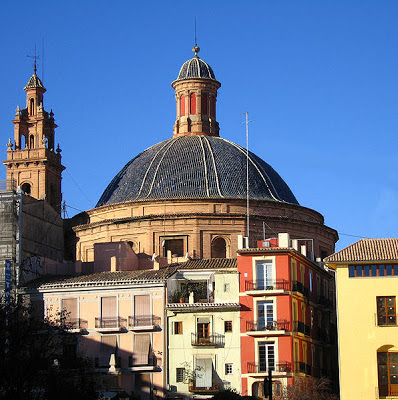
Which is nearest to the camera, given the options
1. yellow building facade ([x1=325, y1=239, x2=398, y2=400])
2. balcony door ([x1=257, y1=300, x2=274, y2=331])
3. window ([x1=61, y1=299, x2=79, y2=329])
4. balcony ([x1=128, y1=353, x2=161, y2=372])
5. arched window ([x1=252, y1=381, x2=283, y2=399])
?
yellow building facade ([x1=325, y1=239, x2=398, y2=400])

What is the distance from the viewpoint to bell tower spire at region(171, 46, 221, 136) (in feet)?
242

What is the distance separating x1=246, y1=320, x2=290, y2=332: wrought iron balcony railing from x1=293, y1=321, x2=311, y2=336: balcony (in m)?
0.61

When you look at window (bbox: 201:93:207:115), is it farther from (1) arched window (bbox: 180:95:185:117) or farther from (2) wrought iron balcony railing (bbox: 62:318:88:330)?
(2) wrought iron balcony railing (bbox: 62:318:88:330)

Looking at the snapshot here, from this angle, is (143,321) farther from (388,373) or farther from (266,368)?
(388,373)

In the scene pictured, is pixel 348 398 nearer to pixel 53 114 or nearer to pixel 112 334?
pixel 112 334

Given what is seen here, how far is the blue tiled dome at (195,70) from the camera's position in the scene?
245 ft

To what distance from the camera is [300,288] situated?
2085 inches

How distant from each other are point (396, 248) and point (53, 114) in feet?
94.9

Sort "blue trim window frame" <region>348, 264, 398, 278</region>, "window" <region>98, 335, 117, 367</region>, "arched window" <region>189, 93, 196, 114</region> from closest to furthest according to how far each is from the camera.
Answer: "blue trim window frame" <region>348, 264, 398, 278</region>
"window" <region>98, 335, 117, 367</region>
"arched window" <region>189, 93, 196, 114</region>

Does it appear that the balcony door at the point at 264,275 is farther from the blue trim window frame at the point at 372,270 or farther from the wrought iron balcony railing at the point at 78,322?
the wrought iron balcony railing at the point at 78,322

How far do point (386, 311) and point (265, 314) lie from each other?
520 cm

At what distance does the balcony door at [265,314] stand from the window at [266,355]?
68 cm

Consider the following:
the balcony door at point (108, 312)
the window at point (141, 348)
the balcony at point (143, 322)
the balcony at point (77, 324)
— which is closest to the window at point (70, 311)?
the balcony at point (77, 324)

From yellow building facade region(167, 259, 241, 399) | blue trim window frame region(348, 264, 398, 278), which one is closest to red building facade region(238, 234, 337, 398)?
yellow building facade region(167, 259, 241, 399)
